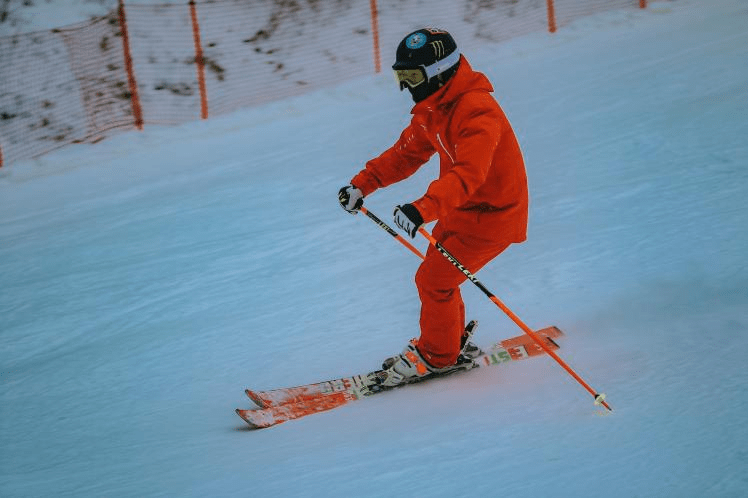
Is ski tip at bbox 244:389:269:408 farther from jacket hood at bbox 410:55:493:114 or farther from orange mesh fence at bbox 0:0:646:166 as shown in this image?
orange mesh fence at bbox 0:0:646:166

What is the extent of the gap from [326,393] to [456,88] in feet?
5.05

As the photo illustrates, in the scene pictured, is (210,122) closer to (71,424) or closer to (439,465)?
(71,424)

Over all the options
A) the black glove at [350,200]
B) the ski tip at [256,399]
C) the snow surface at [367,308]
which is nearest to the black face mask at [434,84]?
the black glove at [350,200]

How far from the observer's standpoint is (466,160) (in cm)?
345

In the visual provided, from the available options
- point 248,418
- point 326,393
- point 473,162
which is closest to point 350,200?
point 473,162

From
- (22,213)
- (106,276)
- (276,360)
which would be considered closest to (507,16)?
(22,213)

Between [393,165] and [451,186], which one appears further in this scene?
[393,165]

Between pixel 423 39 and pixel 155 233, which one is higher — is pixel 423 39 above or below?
above

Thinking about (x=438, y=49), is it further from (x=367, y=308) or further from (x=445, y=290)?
(x=367, y=308)

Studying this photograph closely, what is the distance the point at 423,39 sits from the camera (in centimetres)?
365

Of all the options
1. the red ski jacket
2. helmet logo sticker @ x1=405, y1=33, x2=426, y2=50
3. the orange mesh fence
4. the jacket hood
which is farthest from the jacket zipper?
the orange mesh fence

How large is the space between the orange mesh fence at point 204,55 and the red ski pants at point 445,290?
834 cm

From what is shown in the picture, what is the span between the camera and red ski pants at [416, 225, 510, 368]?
12.5 feet

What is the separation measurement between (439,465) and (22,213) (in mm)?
7173
